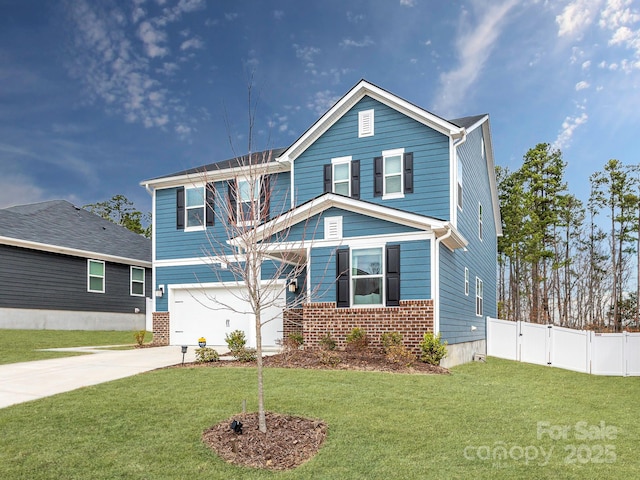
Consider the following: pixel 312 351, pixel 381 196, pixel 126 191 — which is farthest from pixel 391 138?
pixel 126 191

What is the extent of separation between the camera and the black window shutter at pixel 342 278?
13.0 m

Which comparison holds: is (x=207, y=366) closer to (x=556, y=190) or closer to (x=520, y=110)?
(x=520, y=110)

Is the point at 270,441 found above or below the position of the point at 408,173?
below

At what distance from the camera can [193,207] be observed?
59.9 ft

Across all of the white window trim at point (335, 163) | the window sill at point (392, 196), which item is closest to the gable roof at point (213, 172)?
the white window trim at point (335, 163)

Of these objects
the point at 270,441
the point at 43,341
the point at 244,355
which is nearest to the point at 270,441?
the point at 270,441

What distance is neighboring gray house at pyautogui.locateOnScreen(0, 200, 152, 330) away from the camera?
65.3 ft

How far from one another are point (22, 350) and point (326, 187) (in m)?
9.94

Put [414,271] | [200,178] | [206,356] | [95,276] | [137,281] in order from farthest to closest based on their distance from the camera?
[137,281] < [95,276] < [200,178] < [414,271] < [206,356]

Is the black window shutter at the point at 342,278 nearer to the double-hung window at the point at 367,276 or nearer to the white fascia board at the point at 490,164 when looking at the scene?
the double-hung window at the point at 367,276

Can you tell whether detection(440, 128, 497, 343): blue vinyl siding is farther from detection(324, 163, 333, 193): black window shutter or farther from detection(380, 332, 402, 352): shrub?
detection(324, 163, 333, 193): black window shutter

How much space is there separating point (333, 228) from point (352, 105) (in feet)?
14.6

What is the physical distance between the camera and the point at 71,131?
2769 cm

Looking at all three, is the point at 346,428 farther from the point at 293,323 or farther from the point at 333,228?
the point at 293,323
